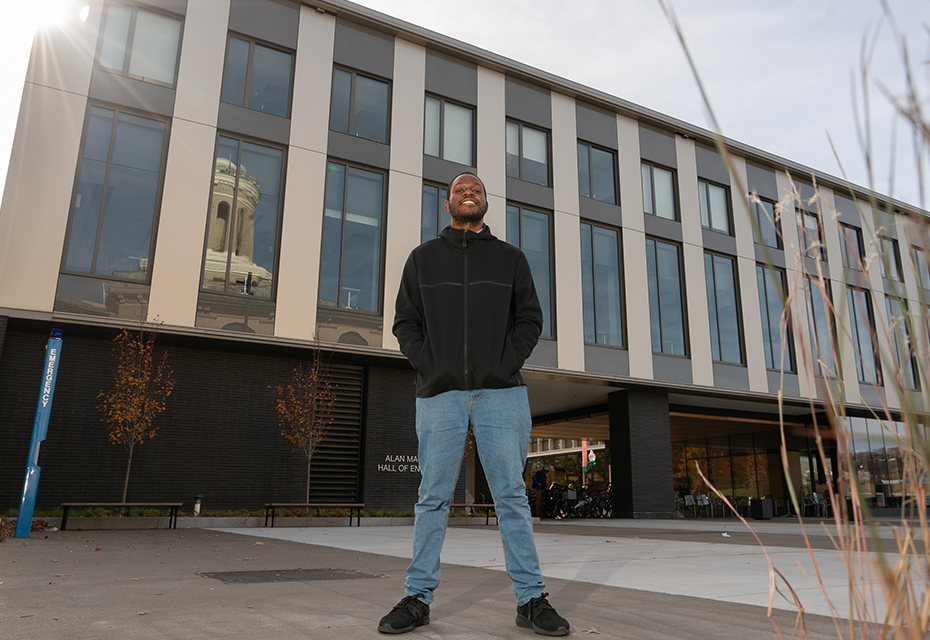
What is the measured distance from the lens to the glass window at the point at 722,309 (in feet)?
66.0

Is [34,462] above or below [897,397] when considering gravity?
below

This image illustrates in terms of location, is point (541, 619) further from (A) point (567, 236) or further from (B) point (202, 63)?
(A) point (567, 236)

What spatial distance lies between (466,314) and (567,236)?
1542cm

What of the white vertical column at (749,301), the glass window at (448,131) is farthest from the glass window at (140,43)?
the white vertical column at (749,301)

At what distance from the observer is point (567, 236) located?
59.5 ft

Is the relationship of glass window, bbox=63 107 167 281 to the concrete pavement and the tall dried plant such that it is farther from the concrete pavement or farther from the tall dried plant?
the tall dried plant

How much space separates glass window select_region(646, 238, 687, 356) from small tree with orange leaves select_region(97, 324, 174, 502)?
13.2 meters

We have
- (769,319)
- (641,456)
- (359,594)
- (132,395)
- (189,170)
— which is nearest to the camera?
(359,594)

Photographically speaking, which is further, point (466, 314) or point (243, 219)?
point (243, 219)

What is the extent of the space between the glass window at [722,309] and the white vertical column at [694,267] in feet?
1.21

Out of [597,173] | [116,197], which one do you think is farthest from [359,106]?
[597,173]

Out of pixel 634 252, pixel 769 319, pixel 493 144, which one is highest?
pixel 493 144

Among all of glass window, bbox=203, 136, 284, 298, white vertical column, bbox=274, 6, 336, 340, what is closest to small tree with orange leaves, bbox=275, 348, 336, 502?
white vertical column, bbox=274, 6, 336, 340

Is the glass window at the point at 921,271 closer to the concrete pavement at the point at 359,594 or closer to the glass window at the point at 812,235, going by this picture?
the glass window at the point at 812,235
